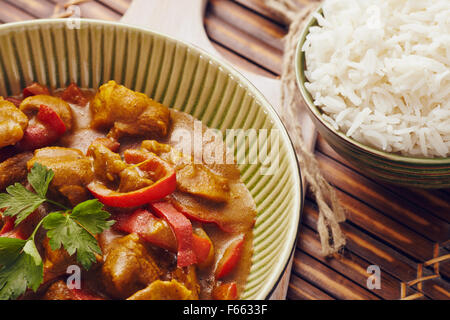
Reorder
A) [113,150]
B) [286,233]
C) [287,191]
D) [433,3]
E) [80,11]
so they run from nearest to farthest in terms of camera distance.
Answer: [286,233]
[287,191]
[113,150]
[433,3]
[80,11]

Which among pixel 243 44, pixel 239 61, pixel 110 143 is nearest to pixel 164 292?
pixel 110 143

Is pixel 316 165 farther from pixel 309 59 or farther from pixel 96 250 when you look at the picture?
pixel 96 250

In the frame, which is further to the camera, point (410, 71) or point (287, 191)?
point (410, 71)

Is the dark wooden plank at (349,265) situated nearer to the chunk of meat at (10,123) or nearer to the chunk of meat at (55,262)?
the chunk of meat at (55,262)

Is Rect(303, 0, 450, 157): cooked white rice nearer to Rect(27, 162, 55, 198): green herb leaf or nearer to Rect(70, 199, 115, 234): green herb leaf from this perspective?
Rect(70, 199, 115, 234): green herb leaf

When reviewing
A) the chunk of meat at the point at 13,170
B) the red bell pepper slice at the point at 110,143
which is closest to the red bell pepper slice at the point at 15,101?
the chunk of meat at the point at 13,170

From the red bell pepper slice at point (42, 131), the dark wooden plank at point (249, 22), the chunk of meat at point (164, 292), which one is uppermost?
the dark wooden plank at point (249, 22)

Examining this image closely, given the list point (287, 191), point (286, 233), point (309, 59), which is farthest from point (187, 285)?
point (309, 59)

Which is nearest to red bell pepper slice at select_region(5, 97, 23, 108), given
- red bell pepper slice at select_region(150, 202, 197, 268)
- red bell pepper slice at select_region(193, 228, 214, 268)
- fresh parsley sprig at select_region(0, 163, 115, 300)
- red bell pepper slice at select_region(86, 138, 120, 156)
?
red bell pepper slice at select_region(86, 138, 120, 156)
